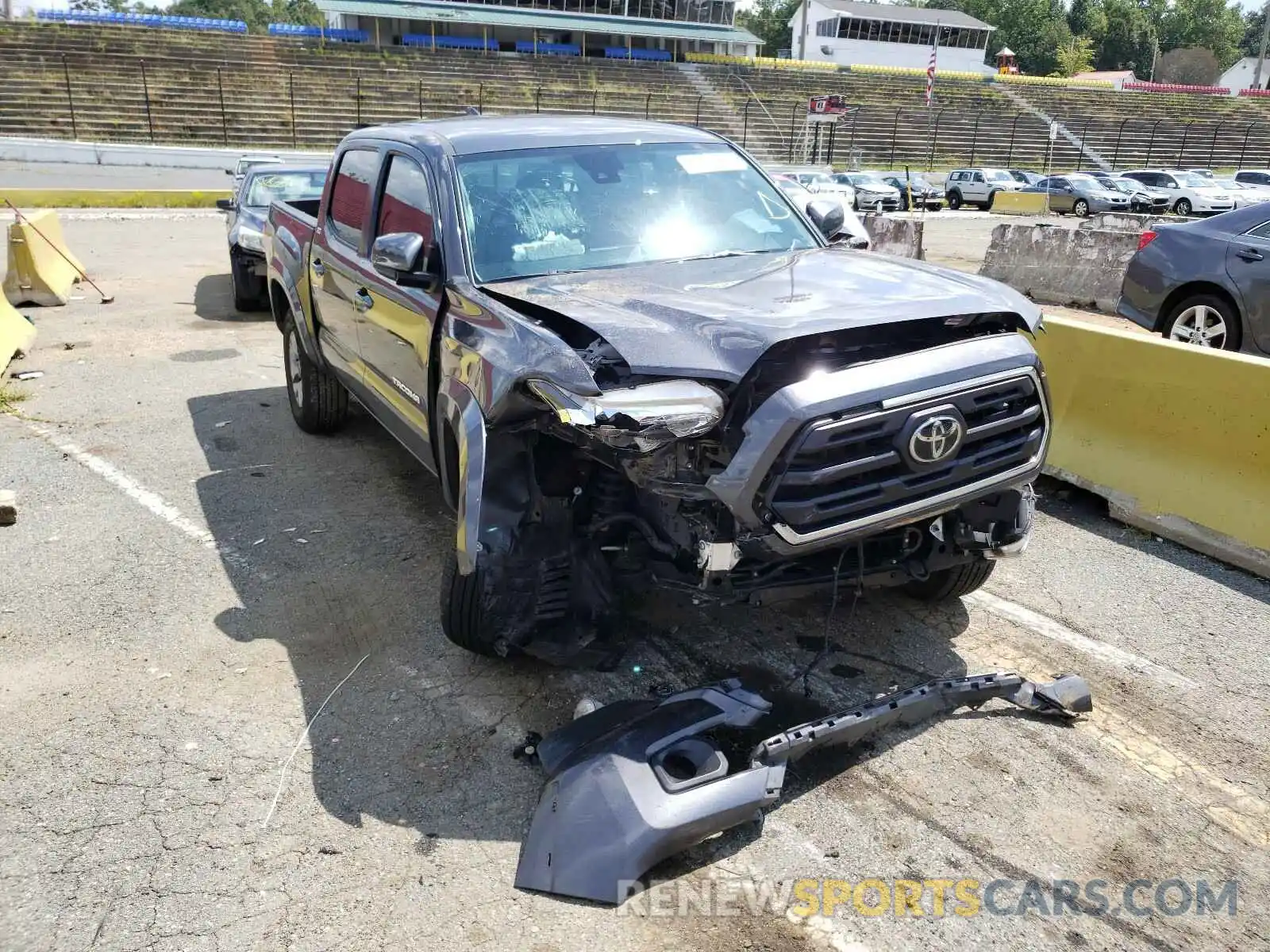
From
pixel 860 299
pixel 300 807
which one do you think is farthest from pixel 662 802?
pixel 860 299

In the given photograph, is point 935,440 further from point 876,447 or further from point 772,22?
point 772,22

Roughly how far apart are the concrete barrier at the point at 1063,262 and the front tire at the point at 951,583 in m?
9.33

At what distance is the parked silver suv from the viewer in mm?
35281

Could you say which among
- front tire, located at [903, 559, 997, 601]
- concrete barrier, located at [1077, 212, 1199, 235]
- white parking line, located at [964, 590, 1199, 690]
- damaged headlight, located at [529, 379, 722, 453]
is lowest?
white parking line, located at [964, 590, 1199, 690]

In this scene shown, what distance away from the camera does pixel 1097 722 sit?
3623 mm

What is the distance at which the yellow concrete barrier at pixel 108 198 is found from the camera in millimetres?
22953

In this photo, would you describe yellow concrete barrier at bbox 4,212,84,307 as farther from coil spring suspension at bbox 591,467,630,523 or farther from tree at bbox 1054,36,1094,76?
tree at bbox 1054,36,1094,76

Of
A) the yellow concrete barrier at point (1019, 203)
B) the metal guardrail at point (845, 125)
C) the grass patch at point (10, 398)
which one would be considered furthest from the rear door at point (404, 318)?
the metal guardrail at point (845, 125)

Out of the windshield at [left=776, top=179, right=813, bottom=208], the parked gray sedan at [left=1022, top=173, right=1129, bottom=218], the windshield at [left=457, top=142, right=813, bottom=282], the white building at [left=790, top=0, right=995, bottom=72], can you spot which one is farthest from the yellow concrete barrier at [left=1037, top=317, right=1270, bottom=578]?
the white building at [left=790, top=0, right=995, bottom=72]

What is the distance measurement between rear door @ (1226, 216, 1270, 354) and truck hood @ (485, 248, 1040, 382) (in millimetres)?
4704

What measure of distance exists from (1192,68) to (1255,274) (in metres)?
105

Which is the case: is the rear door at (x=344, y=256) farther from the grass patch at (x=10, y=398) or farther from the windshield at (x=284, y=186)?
the windshield at (x=284, y=186)

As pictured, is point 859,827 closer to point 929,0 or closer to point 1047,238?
point 1047,238

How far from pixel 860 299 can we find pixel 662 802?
1.81 meters
